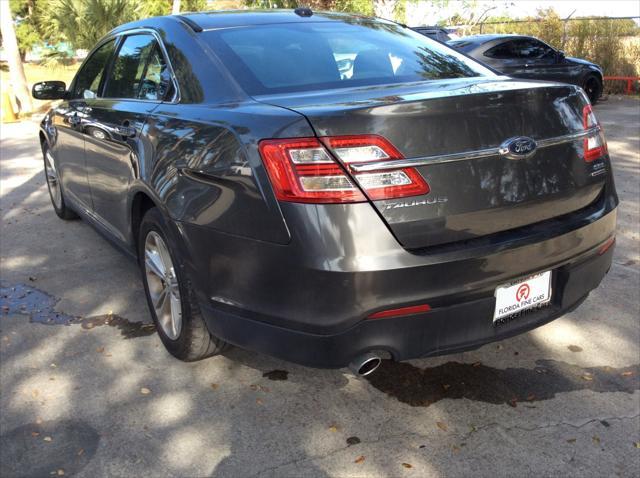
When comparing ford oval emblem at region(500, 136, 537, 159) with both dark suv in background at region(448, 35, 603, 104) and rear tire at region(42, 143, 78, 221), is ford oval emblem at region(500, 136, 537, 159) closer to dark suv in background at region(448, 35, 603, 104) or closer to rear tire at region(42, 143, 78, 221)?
rear tire at region(42, 143, 78, 221)

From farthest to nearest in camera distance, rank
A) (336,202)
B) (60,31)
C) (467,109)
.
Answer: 1. (60,31)
2. (467,109)
3. (336,202)

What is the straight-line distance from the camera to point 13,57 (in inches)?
643

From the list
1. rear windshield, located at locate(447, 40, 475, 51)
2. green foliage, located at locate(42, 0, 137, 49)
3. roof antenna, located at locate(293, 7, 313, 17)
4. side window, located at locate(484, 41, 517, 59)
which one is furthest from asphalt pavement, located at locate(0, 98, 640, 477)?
green foliage, located at locate(42, 0, 137, 49)

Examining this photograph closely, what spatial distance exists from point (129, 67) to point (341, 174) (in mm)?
2341

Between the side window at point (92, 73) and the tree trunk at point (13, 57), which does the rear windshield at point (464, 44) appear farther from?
the tree trunk at point (13, 57)

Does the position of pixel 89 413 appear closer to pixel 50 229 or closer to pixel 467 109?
pixel 467 109

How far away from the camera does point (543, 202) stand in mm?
2709

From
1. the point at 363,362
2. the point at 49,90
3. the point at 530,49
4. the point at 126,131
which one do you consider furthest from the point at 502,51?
the point at 363,362

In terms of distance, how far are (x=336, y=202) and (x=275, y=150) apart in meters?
0.31

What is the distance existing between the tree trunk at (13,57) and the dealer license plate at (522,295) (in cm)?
1639

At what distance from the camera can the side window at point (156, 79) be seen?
3.46 metres

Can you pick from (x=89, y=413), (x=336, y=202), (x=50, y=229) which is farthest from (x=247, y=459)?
(x=50, y=229)

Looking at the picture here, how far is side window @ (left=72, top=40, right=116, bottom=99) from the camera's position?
4675mm

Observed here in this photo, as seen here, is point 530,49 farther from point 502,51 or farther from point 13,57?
point 13,57
